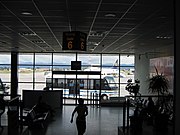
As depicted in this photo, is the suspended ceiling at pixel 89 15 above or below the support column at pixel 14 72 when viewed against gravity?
above

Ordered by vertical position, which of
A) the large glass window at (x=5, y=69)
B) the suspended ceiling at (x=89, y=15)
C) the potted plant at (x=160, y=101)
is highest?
the suspended ceiling at (x=89, y=15)

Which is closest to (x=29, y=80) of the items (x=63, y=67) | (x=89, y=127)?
(x=63, y=67)

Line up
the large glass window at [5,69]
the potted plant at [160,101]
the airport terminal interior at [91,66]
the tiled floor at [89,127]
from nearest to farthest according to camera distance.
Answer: the airport terminal interior at [91,66]
the potted plant at [160,101]
the tiled floor at [89,127]
the large glass window at [5,69]

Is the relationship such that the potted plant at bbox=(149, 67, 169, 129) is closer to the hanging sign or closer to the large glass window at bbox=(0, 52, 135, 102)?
the hanging sign

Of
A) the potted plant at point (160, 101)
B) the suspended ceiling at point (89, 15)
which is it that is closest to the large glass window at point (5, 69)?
the suspended ceiling at point (89, 15)

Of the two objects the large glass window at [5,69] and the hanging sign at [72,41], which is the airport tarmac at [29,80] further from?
the hanging sign at [72,41]

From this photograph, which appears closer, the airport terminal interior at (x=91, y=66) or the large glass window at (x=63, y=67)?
the airport terminal interior at (x=91, y=66)

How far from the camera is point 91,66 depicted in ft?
72.4

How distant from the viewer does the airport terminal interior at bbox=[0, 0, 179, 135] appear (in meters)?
6.32

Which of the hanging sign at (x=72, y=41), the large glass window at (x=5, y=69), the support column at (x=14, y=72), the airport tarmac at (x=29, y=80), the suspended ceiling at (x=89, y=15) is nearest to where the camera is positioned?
the suspended ceiling at (x=89, y=15)

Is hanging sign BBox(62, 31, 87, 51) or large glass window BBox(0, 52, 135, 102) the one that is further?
large glass window BBox(0, 52, 135, 102)

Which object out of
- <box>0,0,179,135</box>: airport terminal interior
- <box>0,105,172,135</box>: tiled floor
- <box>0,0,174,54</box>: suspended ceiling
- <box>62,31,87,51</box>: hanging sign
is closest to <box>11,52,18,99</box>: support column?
<box>0,0,179,135</box>: airport terminal interior

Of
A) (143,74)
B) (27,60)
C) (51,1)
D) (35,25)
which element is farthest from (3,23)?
(27,60)

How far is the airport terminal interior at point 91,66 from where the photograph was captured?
632cm
